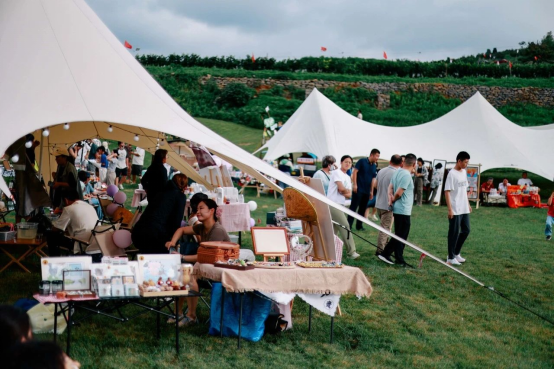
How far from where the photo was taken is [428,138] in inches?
744

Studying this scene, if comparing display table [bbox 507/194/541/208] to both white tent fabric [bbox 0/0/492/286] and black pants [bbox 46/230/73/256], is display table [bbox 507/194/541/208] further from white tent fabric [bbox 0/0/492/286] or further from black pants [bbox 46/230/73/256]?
black pants [bbox 46/230/73/256]

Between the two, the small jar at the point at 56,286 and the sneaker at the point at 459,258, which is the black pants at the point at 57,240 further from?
the sneaker at the point at 459,258

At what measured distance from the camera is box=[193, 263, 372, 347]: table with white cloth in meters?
4.96

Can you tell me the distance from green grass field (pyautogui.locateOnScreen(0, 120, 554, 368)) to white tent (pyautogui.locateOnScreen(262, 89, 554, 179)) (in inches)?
325

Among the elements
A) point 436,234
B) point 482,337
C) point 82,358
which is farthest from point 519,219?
point 82,358

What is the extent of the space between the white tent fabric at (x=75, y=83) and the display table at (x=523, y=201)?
12650mm

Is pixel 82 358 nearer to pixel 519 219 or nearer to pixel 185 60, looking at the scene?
pixel 519 219

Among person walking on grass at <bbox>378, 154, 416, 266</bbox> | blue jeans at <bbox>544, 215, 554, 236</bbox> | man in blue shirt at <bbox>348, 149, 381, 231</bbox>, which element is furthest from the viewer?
blue jeans at <bbox>544, 215, 554, 236</bbox>

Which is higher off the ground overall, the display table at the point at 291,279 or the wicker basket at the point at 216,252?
the wicker basket at the point at 216,252

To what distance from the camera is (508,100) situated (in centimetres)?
3756

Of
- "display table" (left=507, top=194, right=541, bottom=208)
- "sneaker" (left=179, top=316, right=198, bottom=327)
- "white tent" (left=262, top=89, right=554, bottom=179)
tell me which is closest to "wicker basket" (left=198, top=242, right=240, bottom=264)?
"sneaker" (left=179, top=316, right=198, bottom=327)

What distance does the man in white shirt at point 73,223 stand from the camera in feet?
21.7


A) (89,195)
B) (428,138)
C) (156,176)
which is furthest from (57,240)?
(428,138)

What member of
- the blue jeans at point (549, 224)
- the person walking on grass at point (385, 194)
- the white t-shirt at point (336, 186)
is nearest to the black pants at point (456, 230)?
the person walking on grass at point (385, 194)
